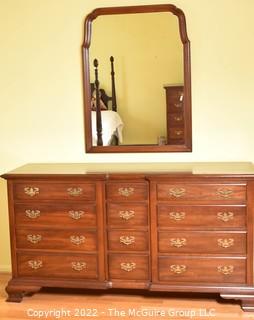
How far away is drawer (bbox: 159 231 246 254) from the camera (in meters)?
2.79

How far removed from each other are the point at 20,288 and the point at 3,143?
1083 mm

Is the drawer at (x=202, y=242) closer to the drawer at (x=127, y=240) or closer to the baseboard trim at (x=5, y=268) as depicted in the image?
the drawer at (x=127, y=240)

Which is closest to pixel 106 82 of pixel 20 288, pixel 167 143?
pixel 167 143

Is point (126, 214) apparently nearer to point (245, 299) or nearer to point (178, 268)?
point (178, 268)

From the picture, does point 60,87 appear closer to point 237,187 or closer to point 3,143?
point 3,143

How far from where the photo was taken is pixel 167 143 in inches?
126

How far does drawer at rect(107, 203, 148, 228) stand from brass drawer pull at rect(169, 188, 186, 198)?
19cm

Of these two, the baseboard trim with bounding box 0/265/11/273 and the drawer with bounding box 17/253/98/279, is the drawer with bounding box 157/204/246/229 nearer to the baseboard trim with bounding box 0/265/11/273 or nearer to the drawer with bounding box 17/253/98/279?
the drawer with bounding box 17/253/98/279

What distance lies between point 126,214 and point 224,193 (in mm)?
629

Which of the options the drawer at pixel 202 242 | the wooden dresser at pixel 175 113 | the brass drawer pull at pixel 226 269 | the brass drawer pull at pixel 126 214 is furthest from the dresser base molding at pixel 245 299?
the wooden dresser at pixel 175 113

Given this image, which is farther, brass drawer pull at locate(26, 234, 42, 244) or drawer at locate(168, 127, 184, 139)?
drawer at locate(168, 127, 184, 139)

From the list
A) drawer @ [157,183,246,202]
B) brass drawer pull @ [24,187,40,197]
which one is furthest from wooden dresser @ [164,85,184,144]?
brass drawer pull @ [24,187,40,197]

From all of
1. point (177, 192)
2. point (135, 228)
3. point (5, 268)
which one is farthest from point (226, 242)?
point (5, 268)

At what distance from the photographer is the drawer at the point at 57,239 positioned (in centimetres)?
293
